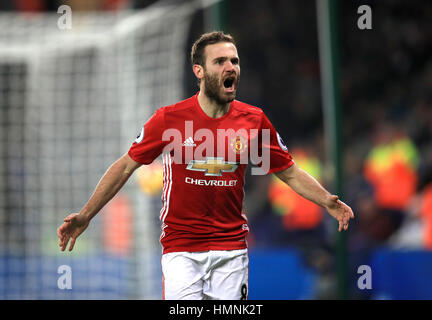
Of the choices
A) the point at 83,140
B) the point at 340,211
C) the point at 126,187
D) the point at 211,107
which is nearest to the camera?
the point at 211,107

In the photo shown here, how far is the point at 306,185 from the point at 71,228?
1512 mm

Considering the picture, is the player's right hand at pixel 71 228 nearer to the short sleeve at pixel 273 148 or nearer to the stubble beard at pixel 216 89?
the stubble beard at pixel 216 89

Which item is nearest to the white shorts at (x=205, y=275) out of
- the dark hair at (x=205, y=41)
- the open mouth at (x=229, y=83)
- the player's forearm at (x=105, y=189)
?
the player's forearm at (x=105, y=189)

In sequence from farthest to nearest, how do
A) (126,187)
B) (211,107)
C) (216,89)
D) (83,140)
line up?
(83,140), (126,187), (211,107), (216,89)

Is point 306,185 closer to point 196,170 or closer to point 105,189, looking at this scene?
point 196,170

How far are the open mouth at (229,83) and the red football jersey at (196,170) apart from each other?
0.21 metres

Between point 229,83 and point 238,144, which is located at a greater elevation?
point 229,83

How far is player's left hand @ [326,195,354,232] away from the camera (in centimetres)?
456

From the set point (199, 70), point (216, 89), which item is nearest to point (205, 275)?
point (216, 89)

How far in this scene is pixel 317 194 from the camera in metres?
4.65

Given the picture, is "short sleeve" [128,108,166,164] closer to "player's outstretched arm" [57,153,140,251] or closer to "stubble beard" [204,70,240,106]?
"player's outstretched arm" [57,153,140,251]
